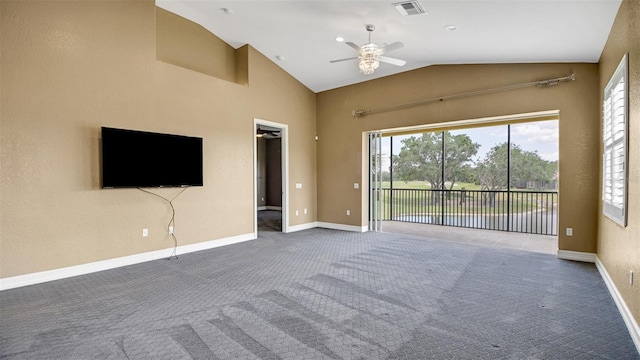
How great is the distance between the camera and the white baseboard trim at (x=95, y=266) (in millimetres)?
3520

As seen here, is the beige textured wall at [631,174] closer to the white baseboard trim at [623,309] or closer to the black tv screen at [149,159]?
the white baseboard trim at [623,309]

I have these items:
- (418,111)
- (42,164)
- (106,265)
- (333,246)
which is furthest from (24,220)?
(418,111)

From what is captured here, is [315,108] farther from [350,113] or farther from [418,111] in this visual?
[418,111]

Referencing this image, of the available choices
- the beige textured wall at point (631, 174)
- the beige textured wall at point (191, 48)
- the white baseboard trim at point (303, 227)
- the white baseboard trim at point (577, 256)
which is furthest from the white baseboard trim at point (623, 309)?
the beige textured wall at point (191, 48)

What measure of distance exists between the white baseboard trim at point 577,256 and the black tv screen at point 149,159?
5892 mm

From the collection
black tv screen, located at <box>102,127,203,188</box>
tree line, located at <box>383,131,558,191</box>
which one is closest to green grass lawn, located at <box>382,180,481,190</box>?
tree line, located at <box>383,131,558,191</box>

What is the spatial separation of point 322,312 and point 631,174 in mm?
3031

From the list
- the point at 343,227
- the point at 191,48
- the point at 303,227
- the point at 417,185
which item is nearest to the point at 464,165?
the point at 417,185

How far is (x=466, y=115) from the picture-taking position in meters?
5.50

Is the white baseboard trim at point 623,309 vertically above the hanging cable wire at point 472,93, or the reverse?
the hanging cable wire at point 472,93

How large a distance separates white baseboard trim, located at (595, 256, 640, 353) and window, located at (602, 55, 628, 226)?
715mm

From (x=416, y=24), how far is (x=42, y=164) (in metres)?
5.05

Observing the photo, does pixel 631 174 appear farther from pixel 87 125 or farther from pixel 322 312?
pixel 87 125

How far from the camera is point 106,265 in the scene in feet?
13.7
